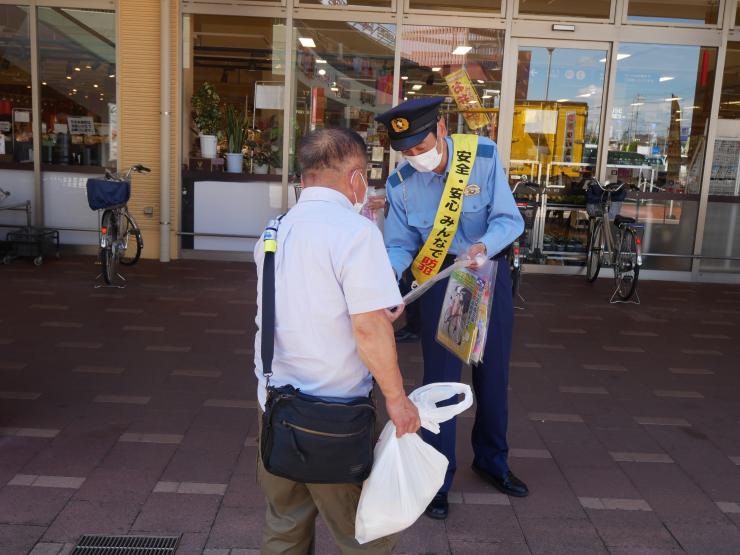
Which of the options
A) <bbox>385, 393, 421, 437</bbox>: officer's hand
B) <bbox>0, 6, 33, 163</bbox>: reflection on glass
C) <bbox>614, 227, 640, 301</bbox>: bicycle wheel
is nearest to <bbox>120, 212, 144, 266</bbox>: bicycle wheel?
<bbox>0, 6, 33, 163</bbox>: reflection on glass

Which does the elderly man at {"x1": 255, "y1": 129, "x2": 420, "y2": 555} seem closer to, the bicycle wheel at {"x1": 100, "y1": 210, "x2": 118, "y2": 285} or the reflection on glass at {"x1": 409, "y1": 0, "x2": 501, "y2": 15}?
the bicycle wheel at {"x1": 100, "y1": 210, "x2": 118, "y2": 285}

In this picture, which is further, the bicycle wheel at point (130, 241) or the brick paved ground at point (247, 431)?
the bicycle wheel at point (130, 241)

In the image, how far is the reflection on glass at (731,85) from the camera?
28.8ft

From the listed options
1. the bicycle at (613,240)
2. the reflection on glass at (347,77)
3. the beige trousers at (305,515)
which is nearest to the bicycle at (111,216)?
the reflection on glass at (347,77)

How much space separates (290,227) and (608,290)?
22.8 ft

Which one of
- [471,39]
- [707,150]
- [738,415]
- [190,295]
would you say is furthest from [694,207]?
[190,295]

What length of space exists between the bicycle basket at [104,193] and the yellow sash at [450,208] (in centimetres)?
517

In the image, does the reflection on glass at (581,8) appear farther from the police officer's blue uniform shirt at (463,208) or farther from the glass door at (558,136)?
the police officer's blue uniform shirt at (463,208)

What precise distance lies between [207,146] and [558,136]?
435 centimetres

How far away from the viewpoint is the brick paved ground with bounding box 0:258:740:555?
3.00m

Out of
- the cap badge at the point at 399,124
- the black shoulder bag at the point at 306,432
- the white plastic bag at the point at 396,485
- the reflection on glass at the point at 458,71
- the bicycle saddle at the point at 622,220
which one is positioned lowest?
the white plastic bag at the point at 396,485

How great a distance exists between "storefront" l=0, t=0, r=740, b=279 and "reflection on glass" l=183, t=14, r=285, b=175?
0.7 inches

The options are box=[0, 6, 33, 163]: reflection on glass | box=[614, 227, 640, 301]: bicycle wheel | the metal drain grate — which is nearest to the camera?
the metal drain grate

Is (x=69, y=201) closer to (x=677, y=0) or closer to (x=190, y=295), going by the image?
(x=190, y=295)
